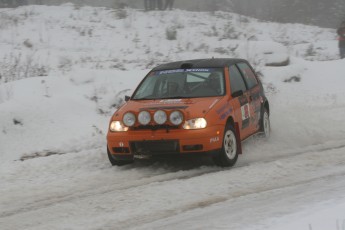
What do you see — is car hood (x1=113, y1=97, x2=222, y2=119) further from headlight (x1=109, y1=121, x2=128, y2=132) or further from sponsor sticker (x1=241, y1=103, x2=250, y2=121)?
sponsor sticker (x1=241, y1=103, x2=250, y2=121)

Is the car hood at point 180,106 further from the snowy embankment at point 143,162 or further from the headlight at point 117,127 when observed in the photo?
the snowy embankment at point 143,162

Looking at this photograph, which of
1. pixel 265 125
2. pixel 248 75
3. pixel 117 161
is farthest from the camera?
pixel 265 125

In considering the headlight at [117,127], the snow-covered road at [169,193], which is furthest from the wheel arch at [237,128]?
the headlight at [117,127]

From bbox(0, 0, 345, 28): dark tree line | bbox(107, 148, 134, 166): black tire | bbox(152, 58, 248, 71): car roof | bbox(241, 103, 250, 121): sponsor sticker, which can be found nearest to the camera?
bbox(107, 148, 134, 166): black tire

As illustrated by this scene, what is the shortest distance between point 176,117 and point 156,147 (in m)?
0.47

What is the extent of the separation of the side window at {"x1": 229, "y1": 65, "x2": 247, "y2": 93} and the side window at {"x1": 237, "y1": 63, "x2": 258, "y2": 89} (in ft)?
0.64

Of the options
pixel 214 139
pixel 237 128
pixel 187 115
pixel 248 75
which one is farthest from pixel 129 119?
pixel 248 75

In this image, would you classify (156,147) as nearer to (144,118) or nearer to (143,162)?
(144,118)

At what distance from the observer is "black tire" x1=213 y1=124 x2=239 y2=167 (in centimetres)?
721

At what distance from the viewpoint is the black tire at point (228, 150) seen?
7211 millimetres

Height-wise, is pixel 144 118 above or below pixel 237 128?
above

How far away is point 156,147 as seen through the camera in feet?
23.0

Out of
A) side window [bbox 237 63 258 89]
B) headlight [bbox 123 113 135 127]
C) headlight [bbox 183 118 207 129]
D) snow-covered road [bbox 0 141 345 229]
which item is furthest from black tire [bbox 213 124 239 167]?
side window [bbox 237 63 258 89]

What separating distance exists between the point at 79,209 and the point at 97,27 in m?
18.7
